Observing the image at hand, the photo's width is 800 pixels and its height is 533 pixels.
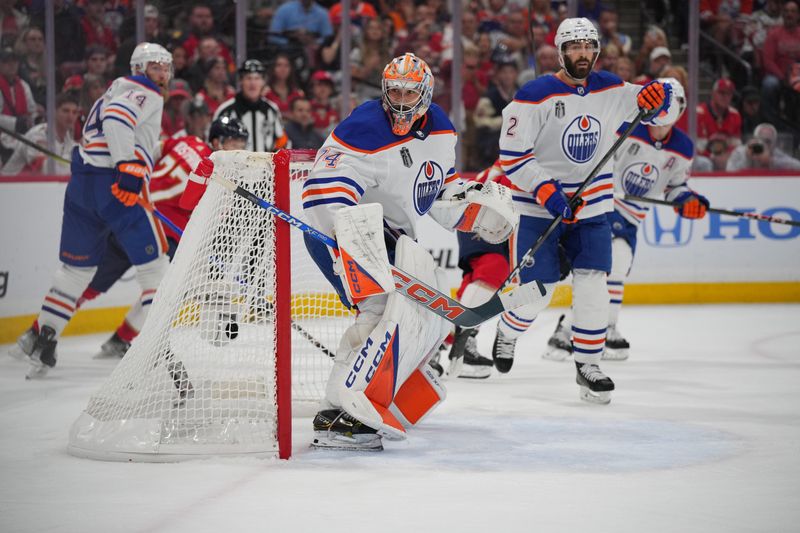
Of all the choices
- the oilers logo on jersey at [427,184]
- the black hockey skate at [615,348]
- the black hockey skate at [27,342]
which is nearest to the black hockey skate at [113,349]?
the black hockey skate at [27,342]

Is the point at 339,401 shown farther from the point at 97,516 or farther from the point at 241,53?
the point at 241,53

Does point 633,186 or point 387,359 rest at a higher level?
point 633,186

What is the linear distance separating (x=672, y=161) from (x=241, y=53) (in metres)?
2.95

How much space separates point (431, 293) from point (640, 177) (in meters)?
2.40

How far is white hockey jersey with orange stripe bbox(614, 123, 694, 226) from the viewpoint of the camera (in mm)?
5301

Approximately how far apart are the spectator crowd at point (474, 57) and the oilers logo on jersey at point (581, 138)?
10.0 feet

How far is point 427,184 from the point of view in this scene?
346cm

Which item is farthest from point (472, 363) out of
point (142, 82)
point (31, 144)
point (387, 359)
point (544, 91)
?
point (31, 144)

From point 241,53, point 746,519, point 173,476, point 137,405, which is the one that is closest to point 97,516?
point 173,476

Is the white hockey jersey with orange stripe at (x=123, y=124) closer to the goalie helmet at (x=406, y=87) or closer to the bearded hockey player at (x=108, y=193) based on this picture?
the bearded hockey player at (x=108, y=193)

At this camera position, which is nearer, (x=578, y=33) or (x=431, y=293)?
(x=431, y=293)

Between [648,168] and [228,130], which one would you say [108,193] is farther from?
[648,168]

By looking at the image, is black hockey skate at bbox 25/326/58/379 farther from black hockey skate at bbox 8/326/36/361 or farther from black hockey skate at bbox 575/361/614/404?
black hockey skate at bbox 575/361/614/404

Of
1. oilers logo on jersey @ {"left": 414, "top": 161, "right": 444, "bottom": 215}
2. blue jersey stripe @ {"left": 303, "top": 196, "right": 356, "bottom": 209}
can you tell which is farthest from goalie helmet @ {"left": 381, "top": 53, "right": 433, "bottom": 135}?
blue jersey stripe @ {"left": 303, "top": 196, "right": 356, "bottom": 209}
